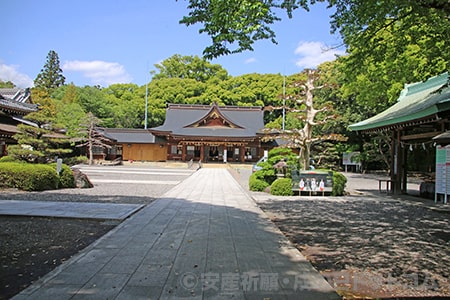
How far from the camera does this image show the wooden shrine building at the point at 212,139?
33.8 metres

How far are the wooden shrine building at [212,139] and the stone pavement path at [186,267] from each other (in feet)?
91.6

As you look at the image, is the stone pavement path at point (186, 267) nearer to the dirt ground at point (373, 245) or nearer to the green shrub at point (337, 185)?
the dirt ground at point (373, 245)

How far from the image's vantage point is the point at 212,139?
33.9 metres

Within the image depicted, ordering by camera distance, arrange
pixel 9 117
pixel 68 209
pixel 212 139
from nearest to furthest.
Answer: pixel 68 209 < pixel 9 117 < pixel 212 139

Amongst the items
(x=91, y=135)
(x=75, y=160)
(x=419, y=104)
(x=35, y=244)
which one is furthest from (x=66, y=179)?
(x=91, y=135)

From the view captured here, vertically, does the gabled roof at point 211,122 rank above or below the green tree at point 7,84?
below

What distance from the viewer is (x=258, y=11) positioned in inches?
171

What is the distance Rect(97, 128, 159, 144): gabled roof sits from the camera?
117 ft

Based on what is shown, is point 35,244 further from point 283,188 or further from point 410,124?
point 410,124

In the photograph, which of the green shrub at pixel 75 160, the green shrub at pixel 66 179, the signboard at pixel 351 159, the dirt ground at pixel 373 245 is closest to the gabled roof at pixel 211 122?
the green shrub at pixel 75 160

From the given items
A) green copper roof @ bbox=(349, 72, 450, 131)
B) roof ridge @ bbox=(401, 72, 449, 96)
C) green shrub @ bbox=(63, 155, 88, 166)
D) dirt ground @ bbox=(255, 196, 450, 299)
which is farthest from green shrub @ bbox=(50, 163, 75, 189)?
green shrub @ bbox=(63, 155, 88, 166)

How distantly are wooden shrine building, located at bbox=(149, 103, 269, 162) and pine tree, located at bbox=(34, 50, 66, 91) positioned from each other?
31.7m

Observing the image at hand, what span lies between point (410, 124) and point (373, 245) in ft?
25.4

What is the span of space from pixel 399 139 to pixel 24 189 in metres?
14.3
